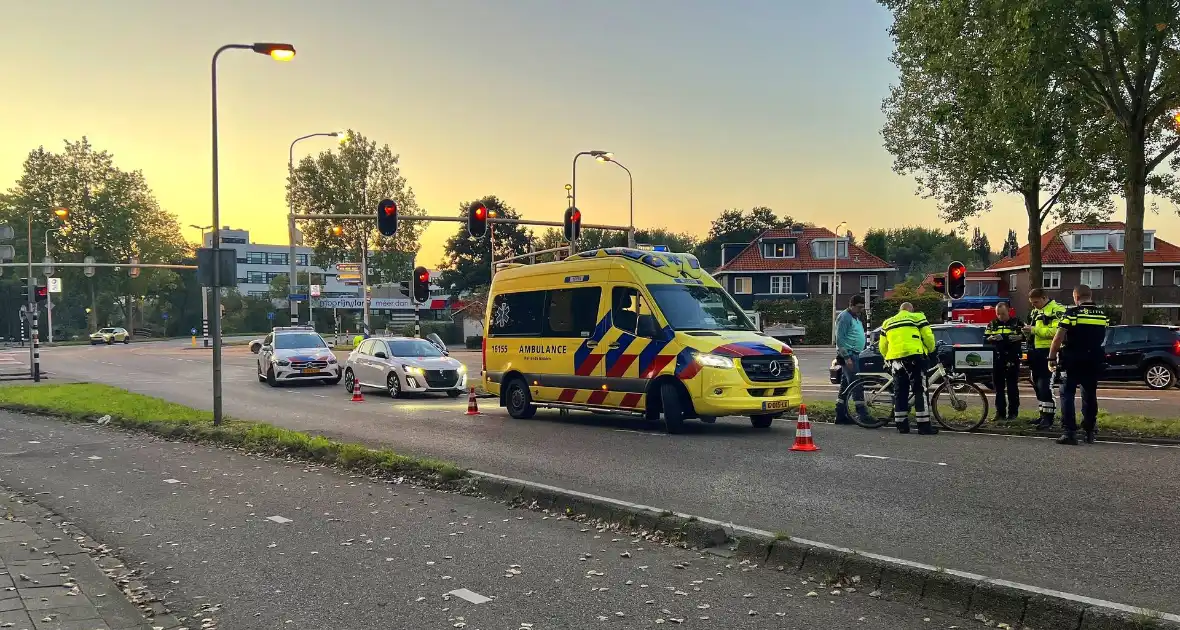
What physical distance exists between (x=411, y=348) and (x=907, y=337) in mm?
12789

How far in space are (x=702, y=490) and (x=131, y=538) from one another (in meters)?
4.81

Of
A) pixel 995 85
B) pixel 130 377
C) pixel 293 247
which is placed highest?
pixel 995 85

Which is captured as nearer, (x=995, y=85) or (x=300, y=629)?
(x=300, y=629)

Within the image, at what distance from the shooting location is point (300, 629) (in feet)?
15.8

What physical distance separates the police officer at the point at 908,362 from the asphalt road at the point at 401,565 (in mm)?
→ 6939

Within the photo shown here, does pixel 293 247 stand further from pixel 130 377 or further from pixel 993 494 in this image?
pixel 993 494

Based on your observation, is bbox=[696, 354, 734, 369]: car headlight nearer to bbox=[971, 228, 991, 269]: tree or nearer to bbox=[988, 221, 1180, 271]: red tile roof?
bbox=[988, 221, 1180, 271]: red tile roof

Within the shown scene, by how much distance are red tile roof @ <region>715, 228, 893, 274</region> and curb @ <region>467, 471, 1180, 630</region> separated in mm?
65082

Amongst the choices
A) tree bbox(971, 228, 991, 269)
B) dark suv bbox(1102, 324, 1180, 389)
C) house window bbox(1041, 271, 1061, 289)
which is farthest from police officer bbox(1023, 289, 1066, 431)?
tree bbox(971, 228, 991, 269)

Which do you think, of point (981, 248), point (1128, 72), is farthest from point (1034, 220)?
point (981, 248)

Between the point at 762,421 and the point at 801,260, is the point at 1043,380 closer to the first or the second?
the point at 762,421

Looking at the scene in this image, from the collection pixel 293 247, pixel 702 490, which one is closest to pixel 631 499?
pixel 702 490

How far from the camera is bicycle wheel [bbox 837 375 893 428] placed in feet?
42.7

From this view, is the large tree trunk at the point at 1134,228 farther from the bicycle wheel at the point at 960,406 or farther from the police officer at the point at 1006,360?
the bicycle wheel at the point at 960,406
